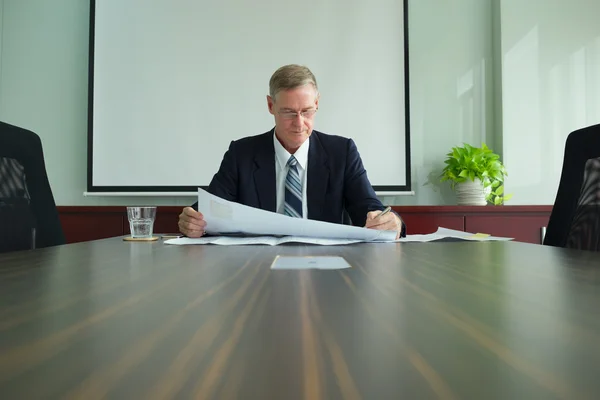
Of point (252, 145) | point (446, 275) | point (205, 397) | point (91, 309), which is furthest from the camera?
point (252, 145)

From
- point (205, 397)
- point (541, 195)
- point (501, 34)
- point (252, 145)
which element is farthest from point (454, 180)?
point (205, 397)

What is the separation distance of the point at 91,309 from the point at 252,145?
146 centimetres

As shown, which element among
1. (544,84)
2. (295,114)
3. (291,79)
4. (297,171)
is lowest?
(297,171)

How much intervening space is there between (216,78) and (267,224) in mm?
1799

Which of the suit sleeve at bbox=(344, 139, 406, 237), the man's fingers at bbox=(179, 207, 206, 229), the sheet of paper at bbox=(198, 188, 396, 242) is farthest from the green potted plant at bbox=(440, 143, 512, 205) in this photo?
the man's fingers at bbox=(179, 207, 206, 229)

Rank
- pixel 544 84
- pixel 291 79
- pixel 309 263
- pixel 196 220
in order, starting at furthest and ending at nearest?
pixel 544 84 → pixel 291 79 → pixel 196 220 → pixel 309 263

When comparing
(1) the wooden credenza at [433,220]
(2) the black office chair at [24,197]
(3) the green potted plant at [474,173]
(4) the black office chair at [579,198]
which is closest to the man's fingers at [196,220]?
(2) the black office chair at [24,197]

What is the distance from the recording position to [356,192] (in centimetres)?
157

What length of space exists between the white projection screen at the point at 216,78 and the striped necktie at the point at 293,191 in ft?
3.01

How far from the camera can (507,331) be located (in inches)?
7.7

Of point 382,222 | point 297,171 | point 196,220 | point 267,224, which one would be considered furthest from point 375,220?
point 297,171

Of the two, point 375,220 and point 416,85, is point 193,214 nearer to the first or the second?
point 375,220

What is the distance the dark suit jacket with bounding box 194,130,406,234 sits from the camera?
61.6 inches

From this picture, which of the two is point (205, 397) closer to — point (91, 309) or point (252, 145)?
point (91, 309)
